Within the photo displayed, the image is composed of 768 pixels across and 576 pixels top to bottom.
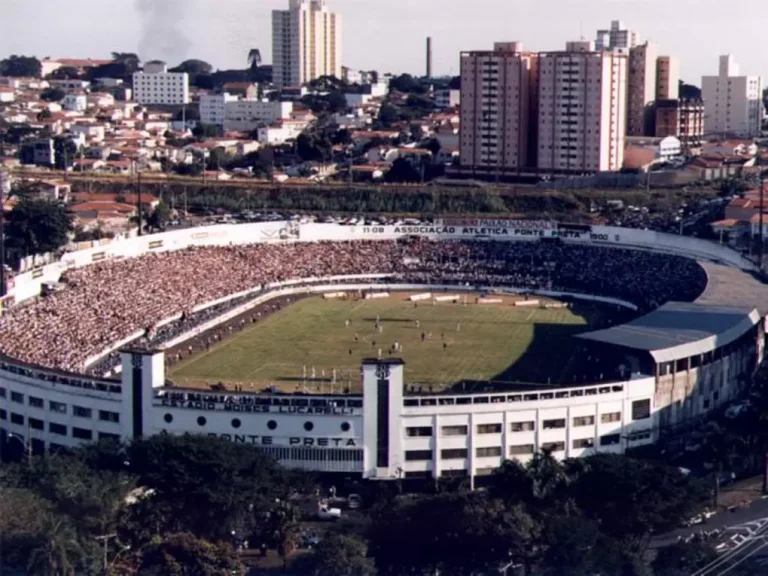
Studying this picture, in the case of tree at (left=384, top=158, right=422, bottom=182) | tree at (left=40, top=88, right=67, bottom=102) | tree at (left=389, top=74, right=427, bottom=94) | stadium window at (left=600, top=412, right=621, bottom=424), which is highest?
tree at (left=389, top=74, right=427, bottom=94)

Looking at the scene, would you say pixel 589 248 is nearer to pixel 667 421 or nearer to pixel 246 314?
pixel 246 314

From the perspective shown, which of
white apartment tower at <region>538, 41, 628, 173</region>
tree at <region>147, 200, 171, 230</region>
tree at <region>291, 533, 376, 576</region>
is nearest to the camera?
tree at <region>291, 533, 376, 576</region>

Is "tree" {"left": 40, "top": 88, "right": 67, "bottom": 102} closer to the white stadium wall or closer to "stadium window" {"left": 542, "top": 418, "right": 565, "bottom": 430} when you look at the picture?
the white stadium wall

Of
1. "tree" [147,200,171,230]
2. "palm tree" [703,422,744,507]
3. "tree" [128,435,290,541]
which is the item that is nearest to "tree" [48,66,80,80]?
"tree" [147,200,171,230]

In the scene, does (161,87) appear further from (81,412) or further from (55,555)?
(55,555)

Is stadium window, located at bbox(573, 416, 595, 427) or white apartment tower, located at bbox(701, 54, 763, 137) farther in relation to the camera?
white apartment tower, located at bbox(701, 54, 763, 137)

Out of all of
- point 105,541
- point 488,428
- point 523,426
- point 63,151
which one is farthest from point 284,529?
point 63,151
